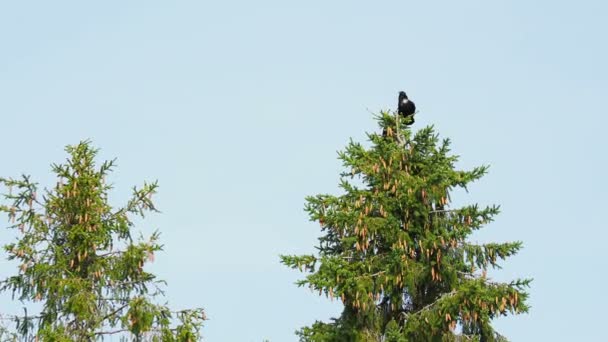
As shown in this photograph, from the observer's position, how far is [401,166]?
84.8 feet

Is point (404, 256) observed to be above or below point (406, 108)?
below

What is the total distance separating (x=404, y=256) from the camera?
80.7 feet

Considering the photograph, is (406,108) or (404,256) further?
→ (406,108)

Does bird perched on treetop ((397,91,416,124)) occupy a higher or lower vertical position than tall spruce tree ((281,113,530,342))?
higher

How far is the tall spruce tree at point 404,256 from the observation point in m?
24.0

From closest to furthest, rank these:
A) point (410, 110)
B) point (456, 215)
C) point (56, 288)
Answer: point (56, 288) → point (456, 215) → point (410, 110)

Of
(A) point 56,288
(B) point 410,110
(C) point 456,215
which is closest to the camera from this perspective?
(A) point 56,288

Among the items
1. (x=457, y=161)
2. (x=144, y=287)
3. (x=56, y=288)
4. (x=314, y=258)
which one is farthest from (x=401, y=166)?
(x=56, y=288)

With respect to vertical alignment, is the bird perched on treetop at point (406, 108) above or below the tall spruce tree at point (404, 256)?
above

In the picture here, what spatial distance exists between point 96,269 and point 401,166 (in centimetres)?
687

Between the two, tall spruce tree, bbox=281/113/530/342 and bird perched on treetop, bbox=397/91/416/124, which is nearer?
tall spruce tree, bbox=281/113/530/342

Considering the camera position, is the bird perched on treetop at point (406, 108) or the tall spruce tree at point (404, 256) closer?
the tall spruce tree at point (404, 256)

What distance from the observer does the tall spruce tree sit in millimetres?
24031

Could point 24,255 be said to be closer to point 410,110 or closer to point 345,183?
point 345,183
